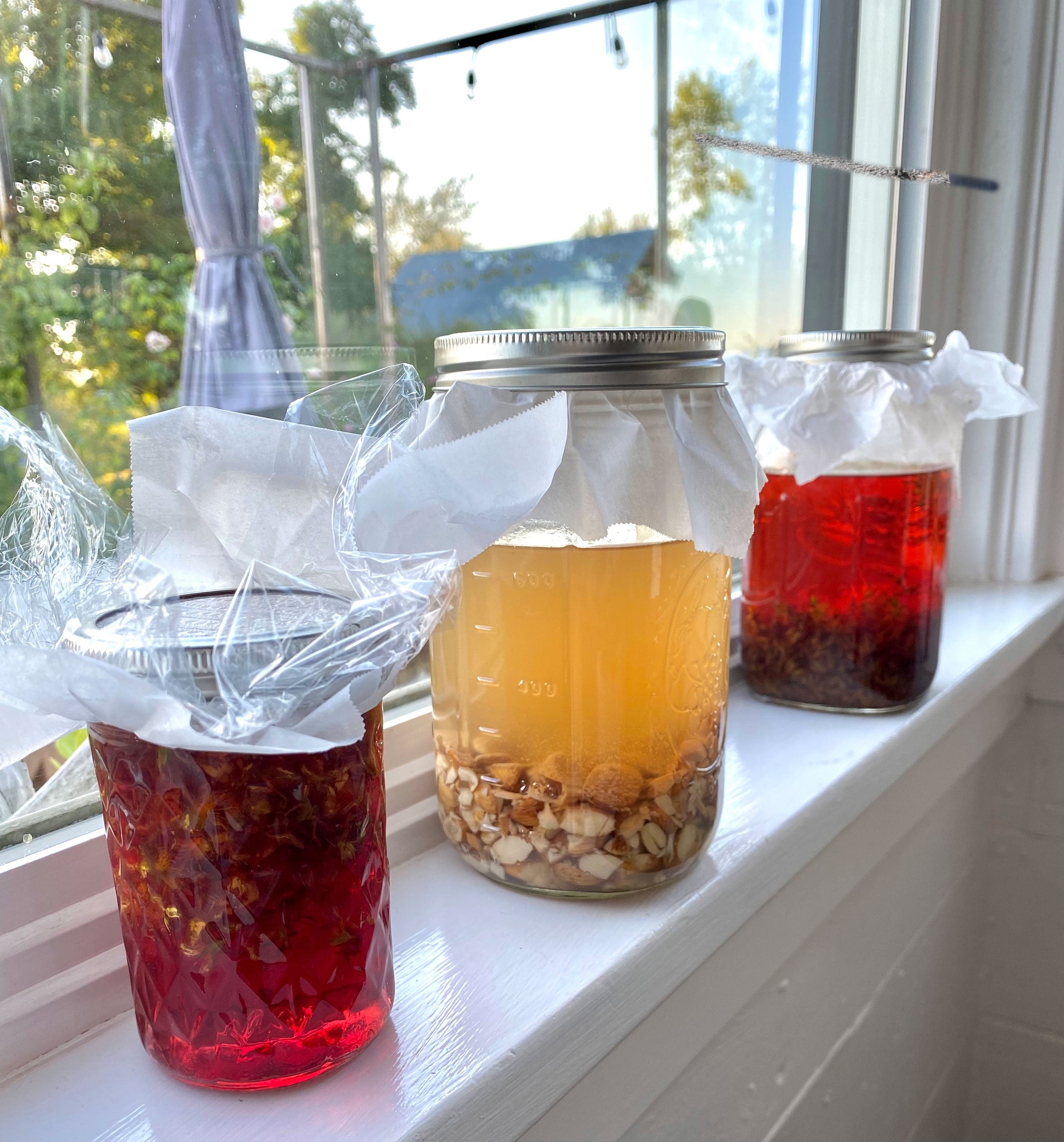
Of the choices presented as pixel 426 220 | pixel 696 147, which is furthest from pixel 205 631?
pixel 696 147

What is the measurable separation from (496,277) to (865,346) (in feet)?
0.84

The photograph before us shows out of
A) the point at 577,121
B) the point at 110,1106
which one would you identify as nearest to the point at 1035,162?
the point at 577,121

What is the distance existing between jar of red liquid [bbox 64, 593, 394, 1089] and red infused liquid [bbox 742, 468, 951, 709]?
1.36 feet

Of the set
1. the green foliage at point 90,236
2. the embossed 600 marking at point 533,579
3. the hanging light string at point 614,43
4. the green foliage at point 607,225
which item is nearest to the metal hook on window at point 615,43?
the hanging light string at point 614,43

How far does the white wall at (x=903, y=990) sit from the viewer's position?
0.56 meters

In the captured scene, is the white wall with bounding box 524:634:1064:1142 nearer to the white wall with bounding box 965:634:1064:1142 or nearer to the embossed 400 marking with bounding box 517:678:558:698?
the white wall with bounding box 965:634:1064:1142

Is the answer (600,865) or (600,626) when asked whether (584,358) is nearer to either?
(600,626)

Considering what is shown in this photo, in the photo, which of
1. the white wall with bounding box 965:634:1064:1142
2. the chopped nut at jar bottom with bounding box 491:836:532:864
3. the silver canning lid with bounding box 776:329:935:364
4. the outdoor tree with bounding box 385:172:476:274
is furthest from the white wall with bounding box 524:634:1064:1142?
the outdoor tree with bounding box 385:172:476:274

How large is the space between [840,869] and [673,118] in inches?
24.3

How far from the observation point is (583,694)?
43 centimetres

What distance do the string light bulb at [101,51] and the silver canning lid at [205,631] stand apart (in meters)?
0.26

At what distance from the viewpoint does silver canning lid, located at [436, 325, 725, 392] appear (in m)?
0.38

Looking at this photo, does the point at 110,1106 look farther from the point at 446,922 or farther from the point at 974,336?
the point at 974,336

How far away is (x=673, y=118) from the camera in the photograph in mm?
803
